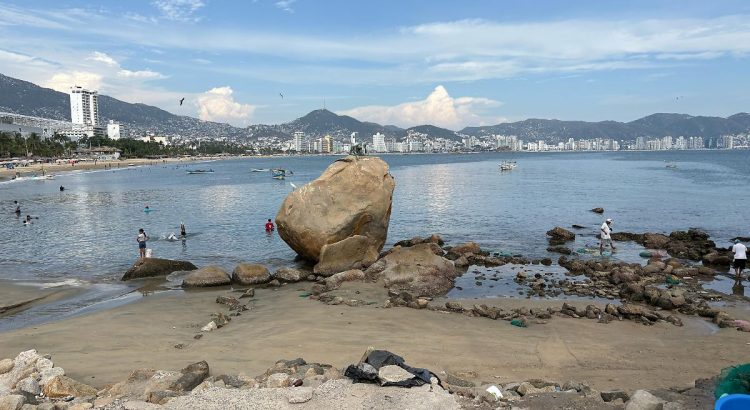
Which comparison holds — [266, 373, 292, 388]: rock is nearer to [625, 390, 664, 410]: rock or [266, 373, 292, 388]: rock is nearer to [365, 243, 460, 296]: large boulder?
[625, 390, 664, 410]: rock

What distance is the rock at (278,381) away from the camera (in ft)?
29.2

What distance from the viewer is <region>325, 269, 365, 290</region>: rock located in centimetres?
1977

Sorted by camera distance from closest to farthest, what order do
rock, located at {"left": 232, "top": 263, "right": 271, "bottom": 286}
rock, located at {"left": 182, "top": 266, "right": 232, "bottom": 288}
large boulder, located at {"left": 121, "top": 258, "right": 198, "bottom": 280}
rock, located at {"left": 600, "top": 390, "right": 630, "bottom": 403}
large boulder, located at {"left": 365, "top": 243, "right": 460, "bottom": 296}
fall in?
rock, located at {"left": 600, "top": 390, "right": 630, "bottom": 403} < large boulder, located at {"left": 365, "top": 243, "right": 460, "bottom": 296} < rock, located at {"left": 182, "top": 266, "right": 232, "bottom": 288} < rock, located at {"left": 232, "top": 263, "right": 271, "bottom": 286} < large boulder, located at {"left": 121, "top": 258, "right": 198, "bottom": 280}

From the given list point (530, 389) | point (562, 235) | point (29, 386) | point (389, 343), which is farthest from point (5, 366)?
point (562, 235)

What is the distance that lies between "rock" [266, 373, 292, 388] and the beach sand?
71.0 inches

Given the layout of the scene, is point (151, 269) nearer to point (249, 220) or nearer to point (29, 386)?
point (29, 386)

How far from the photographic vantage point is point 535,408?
26.0ft

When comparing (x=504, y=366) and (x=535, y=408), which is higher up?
(x=535, y=408)

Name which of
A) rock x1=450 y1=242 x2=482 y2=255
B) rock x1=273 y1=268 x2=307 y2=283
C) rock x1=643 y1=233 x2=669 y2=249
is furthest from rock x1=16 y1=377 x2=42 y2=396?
rock x1=643 y1=233 x2=669 y2=249

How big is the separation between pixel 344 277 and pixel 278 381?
446 inches

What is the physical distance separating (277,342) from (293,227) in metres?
10.3

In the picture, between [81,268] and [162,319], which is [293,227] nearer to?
[162,319]

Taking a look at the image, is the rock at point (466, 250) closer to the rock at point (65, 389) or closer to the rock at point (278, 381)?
the rock at point (278, 381)

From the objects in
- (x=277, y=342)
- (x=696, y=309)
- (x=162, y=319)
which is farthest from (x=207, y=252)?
(x=696, y=309)
